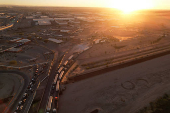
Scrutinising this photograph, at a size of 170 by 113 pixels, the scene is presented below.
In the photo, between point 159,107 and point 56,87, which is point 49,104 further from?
point 159,107

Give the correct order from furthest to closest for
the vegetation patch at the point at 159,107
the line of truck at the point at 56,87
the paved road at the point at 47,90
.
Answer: the paved road at the point at 47,90 → the line of truck at the point at 56,87 → the vegetation patch at the point at 159,107

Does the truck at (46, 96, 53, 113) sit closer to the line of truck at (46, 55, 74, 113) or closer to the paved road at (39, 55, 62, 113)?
the line of truck at (46, 55, 74, 113)

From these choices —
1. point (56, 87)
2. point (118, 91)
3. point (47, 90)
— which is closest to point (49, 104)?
point (47, 90)

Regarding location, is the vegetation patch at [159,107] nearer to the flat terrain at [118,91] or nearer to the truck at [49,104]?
the flat terrain at [118,91]

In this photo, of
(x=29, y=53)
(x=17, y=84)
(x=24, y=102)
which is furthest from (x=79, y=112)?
(x=29, y=53)

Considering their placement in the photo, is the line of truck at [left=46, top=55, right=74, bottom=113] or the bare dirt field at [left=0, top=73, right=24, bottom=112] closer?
the line of truck at [left=46, top=55, right=74, bottom=113]

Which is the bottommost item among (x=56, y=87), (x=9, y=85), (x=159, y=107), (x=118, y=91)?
(x=9, y=85)

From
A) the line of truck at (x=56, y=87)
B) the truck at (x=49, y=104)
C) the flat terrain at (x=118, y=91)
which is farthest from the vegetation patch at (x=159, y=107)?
the truck at (x=49, y=104)

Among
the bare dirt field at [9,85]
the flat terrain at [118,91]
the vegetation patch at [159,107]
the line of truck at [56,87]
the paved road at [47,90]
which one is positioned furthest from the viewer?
the bare dirt field at [9,85]

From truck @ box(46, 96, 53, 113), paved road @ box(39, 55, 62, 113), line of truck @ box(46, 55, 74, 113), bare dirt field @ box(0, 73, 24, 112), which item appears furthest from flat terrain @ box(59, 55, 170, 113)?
bare dirt field @ box(0, 73, 24, 112)
